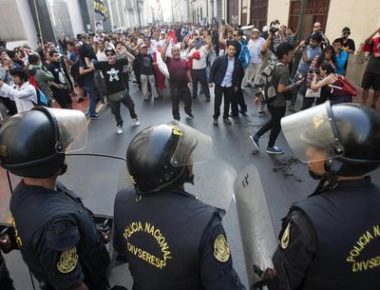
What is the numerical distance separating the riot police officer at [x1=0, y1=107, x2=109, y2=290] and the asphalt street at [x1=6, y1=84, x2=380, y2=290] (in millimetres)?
433

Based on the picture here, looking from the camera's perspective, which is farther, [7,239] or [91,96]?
[91,96]

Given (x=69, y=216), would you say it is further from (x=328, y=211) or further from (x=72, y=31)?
(x=72, y=31)

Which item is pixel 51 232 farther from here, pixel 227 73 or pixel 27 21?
pixel 27 21

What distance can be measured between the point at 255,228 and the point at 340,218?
36 centimetres

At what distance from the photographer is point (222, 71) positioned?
5910 mm

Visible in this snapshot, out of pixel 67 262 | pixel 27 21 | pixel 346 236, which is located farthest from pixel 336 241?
pixel 27 21

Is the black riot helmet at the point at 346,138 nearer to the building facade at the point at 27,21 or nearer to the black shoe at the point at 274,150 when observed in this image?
the black shoe at the point at 274,150

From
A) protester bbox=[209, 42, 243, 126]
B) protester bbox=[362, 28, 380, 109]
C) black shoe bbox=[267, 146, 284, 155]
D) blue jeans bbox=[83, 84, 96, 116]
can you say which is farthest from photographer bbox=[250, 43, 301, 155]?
blue jeans bbox=[83, 84, 96, 116]

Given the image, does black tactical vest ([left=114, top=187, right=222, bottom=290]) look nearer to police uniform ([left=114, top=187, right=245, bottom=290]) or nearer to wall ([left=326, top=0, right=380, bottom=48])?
police uniform ([left=114, top=187, right=245, bottom=290])

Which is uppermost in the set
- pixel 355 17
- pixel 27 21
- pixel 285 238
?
pixel 27 21

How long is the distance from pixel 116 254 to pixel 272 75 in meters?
3.86

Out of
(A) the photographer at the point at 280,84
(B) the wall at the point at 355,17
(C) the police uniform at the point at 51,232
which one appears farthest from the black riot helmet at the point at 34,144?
(B) the wall at the point at 355,17

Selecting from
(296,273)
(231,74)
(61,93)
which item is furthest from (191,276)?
(61,93)

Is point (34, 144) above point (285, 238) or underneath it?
above
